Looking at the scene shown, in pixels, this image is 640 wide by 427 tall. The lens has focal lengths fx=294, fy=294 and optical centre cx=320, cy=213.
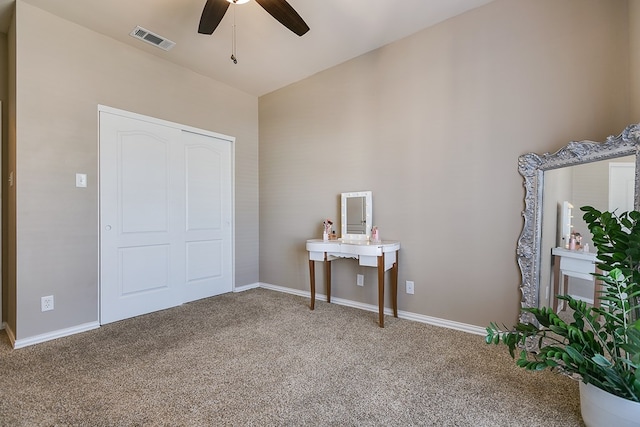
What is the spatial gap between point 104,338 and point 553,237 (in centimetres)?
365

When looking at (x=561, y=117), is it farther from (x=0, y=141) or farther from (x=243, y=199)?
(x=0, y=141)

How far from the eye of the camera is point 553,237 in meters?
2.15

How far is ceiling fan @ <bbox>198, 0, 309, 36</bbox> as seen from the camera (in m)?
1.96

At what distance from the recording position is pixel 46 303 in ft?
8.12

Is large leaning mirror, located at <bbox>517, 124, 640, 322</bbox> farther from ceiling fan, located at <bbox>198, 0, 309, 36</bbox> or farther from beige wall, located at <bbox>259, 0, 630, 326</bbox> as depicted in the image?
ceiling fan, located at <bbox>198, 0, 309, 36</bbox>

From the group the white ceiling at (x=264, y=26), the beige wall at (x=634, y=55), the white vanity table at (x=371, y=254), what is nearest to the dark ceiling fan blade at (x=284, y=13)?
the white ceiling at (x=264, y=26)

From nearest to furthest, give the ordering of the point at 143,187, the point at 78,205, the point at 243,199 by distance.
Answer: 1. the point at 78,205
2. the point at 143,187
3. the point at 243,199

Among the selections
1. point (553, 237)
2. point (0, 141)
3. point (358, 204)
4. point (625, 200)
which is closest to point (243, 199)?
point (358, 204)

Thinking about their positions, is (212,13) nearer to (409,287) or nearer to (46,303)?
(46,303)

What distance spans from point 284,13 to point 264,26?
779mm

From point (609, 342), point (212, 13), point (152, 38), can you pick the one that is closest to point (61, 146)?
point (152, 38)

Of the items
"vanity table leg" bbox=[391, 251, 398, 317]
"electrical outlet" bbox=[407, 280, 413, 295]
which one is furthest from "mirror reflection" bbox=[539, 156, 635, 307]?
"vanity table leg" bbox=[391, 251, 398, 317]

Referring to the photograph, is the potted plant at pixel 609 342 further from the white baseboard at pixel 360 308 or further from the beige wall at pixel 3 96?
the beige wall at pixel 3 96

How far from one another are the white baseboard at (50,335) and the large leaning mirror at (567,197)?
3723 millimetres
